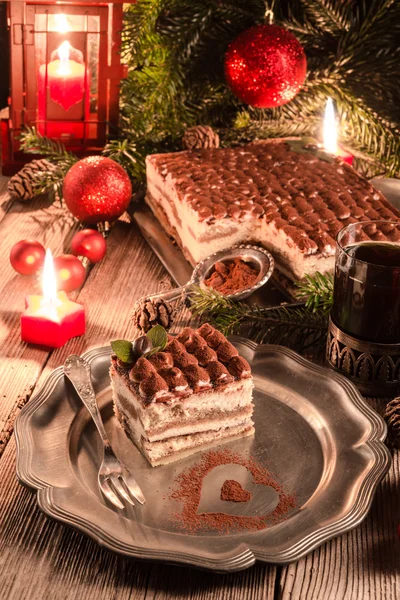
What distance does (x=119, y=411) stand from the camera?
181 centimetres

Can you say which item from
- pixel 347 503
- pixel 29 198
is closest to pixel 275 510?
pixel 347 503

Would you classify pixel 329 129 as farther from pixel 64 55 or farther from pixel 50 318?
pixel 50 318

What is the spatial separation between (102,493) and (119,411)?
0.88 ft

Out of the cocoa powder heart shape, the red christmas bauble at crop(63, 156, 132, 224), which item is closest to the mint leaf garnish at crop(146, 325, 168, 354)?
the cocoa powder heart shape

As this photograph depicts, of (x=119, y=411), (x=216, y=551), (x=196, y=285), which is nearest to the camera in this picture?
(x=216, y=551)

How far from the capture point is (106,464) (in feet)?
5.40

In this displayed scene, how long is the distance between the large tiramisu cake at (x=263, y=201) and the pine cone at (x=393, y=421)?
2.00ft

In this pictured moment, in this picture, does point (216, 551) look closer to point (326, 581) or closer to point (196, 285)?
point (326, 581)

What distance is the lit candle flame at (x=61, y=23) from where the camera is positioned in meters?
2.72

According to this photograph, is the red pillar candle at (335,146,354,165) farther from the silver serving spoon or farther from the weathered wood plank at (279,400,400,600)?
the weathered wood plank at (279,400,400,600)

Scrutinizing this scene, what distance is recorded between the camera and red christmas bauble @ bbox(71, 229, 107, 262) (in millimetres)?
2514

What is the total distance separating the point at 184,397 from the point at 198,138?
4.62 feet

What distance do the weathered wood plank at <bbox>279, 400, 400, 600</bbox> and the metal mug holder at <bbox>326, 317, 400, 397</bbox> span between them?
398mm

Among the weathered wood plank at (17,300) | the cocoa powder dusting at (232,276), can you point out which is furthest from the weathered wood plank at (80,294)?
the cocoa powder dusting at (232,276)
